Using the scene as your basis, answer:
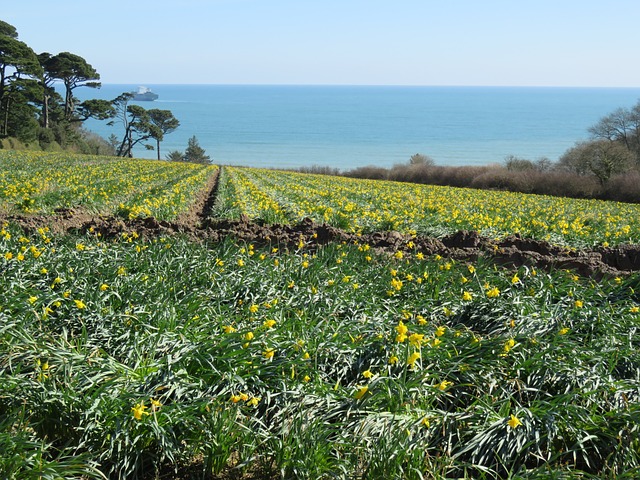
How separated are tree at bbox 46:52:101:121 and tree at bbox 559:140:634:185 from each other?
51.5 metres

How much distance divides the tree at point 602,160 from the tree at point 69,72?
169ft

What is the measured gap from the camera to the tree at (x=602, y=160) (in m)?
34.1

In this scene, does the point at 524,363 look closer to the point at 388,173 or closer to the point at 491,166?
the point at 491,166

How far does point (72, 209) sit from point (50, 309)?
7.03 m

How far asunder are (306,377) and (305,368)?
0.43 feet

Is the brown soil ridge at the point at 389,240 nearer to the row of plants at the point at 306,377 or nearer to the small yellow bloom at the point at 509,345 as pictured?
the row of plants at the point at 306,377

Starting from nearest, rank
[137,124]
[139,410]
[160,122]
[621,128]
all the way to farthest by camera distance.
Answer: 1. [139,410]
2. [621,128]
3. [137,124]
4. [160,122]

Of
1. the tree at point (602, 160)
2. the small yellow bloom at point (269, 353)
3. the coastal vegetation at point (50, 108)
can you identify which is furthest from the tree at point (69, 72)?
the small yellow bloom at point (269, 353)

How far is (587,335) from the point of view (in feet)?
15.3

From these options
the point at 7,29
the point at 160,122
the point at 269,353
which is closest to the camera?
the point at 269,353

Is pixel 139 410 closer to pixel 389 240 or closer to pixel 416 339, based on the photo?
pixel 416 339

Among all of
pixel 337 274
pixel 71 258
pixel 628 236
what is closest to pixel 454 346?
pixel 337 274

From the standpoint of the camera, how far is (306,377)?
384cm

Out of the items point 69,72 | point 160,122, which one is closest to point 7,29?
point 69,72
